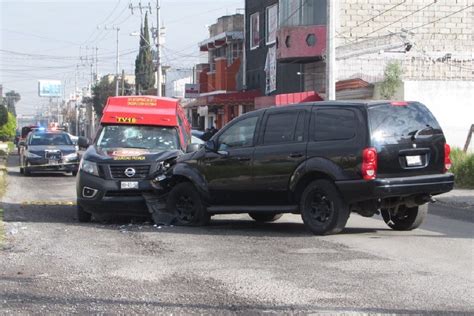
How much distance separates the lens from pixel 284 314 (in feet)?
22.1

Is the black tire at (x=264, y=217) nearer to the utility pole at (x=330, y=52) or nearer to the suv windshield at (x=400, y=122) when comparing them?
the suv windshield at (x=400, y=122)

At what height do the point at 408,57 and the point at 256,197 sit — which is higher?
the point at 408,57

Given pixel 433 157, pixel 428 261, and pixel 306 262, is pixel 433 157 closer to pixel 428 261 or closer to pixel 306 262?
pixel 428 261

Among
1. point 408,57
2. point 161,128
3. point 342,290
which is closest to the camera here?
point 342,290

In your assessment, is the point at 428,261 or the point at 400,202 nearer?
the point at 428,261

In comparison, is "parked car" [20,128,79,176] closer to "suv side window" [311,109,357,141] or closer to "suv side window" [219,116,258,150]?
"suv side window" [219,116,258,150]

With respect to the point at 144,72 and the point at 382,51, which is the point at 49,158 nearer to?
the point at 382,51

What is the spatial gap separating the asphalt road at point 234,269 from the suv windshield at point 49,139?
614 inches

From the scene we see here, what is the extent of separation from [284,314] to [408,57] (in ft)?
87.9

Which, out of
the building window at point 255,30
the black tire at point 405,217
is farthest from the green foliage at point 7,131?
the black tire at point 405,217

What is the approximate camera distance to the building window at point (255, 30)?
43594 mm

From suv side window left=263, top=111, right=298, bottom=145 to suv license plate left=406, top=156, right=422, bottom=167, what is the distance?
171cm

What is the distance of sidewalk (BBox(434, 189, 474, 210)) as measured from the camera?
54.5ft

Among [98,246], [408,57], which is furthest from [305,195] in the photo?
[408,57]
